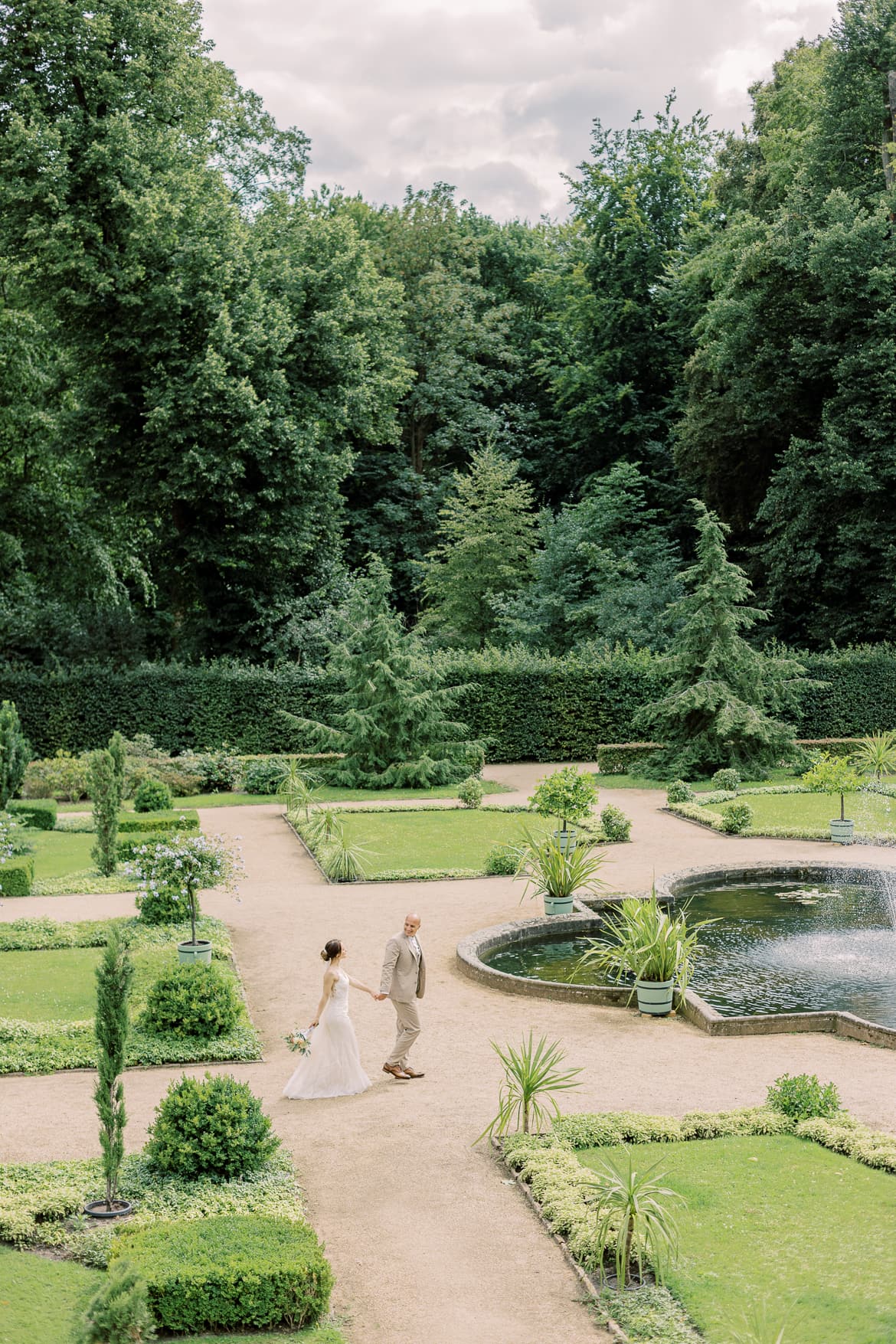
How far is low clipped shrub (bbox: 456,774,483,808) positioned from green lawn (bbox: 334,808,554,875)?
0.19 m

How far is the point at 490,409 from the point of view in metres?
51.1

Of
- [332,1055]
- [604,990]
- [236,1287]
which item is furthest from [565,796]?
[236,1287]

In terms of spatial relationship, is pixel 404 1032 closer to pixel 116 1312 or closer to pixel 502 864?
pixel 116 1312

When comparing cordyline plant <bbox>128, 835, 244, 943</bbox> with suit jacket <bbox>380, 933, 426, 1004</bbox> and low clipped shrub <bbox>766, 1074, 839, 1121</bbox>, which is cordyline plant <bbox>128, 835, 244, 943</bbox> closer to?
suit jacket <bbox>380, 933, 426, 1004</bbox>

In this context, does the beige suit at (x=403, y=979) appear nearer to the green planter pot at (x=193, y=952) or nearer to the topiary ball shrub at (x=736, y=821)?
the green planter pot at (x=193, y=952)

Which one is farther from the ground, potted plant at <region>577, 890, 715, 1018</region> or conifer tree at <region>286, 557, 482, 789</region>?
conifer tree at <region>286, 557, 482, 789</region>

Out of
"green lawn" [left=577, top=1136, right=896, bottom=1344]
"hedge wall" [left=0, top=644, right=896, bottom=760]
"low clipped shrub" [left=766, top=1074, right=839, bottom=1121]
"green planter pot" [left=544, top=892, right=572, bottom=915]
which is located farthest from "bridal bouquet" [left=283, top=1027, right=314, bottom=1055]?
"hedge wall" [left=0, top=644, right=896, bottom=760]

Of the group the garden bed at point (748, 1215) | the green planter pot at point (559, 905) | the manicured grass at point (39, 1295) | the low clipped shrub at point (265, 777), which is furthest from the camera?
the low clipped shrub at point (265, 777)

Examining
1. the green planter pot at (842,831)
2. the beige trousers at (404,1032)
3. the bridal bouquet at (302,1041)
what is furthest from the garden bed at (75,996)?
the green planter pot at (842,831)

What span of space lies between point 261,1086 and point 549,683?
23231 millimetres

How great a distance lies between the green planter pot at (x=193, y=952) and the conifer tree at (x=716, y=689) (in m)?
16.7

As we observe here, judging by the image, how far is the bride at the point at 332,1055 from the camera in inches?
410

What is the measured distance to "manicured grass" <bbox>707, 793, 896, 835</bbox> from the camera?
2302 cm

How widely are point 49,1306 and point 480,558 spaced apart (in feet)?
123
